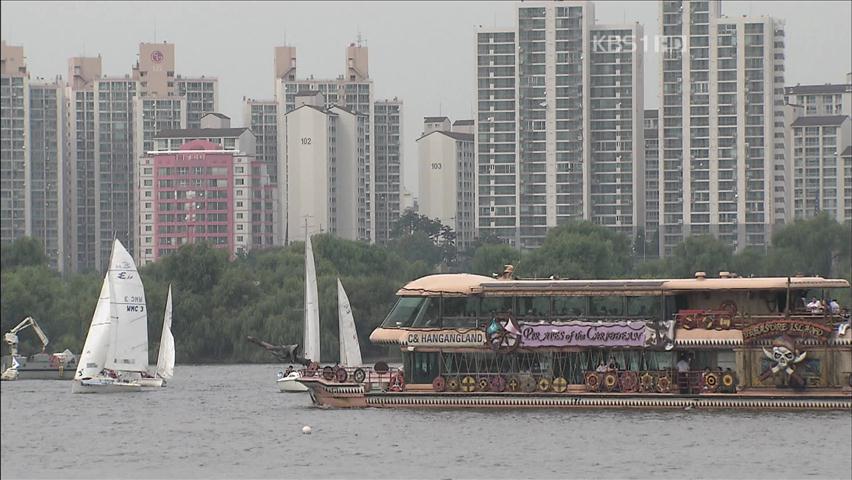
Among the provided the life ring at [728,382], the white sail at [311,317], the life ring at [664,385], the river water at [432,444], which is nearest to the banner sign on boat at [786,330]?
the life ring at [728,382]

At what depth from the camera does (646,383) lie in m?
46.8

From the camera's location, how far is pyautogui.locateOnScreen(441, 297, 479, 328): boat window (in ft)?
158

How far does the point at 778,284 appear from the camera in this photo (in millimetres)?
45750

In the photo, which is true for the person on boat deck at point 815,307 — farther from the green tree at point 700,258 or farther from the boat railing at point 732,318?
the green tree at point 700,258

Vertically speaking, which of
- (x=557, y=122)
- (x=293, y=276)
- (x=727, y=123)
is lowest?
(x=293, y=276)

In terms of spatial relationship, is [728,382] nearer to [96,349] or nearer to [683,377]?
[683,377]

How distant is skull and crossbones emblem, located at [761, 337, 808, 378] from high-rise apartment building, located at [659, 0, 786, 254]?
389ft

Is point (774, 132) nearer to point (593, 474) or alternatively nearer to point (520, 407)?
point (520, 407)

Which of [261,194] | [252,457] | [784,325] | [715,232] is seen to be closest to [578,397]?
[784,325]

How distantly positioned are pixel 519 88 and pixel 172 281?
7580 cm

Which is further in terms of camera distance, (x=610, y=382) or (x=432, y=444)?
(x=610, y=382)

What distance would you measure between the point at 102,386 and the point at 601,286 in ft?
93.1

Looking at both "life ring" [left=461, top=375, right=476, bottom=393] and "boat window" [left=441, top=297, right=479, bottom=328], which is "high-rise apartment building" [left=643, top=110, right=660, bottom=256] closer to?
"boat window" [left=441, top=297, right=479, bottom=328]

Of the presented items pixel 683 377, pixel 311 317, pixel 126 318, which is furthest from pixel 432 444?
pixel 126 318
